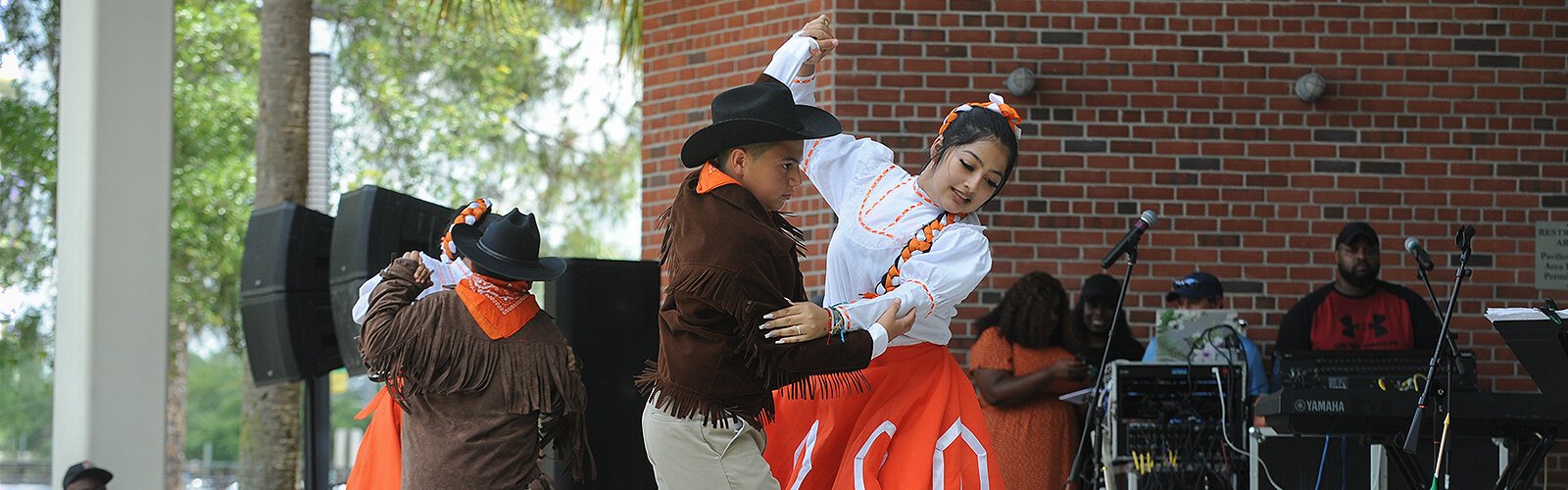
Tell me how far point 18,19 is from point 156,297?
942cm

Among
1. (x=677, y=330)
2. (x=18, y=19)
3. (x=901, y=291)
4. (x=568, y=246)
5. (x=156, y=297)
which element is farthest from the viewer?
(x=568, y=246)

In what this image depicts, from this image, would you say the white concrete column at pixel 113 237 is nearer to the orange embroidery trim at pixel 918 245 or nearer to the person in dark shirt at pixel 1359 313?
the orange embroidery trim at pixel 918 245

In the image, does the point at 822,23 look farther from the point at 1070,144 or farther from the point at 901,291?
the point at 1070,144

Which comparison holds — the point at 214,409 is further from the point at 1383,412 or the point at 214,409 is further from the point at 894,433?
the point at 894,433

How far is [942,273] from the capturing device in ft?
12.8

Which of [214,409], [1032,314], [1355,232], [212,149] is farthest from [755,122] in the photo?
[214,409]

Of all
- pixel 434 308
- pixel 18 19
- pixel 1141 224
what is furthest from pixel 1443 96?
pixel 18 19

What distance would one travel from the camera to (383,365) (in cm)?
451

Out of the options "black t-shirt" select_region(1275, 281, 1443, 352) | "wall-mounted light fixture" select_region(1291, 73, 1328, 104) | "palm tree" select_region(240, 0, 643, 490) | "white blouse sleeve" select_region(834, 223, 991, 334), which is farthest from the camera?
"palm tree" select_region(240, 0, 643, 490)

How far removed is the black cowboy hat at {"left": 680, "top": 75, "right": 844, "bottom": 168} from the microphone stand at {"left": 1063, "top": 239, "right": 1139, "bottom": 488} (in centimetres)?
243

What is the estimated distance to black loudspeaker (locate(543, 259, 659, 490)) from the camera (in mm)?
6289

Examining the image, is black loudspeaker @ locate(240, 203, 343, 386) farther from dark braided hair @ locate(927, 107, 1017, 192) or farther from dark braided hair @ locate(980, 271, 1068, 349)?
dark braided hair @ locate(927, 107, 1017, 192)

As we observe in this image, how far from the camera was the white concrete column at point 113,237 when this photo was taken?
5621 mm

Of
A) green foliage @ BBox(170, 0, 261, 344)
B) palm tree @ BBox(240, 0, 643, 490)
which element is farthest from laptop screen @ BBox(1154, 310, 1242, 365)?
green foliage @ BBox(170, 0, 261, 344)
